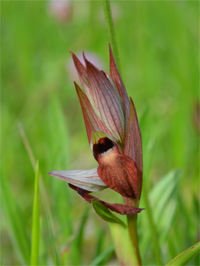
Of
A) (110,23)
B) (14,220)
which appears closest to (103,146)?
(110,23)

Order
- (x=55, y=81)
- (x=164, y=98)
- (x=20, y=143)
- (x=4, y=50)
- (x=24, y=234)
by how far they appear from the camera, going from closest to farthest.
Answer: (x=24, y=234) < (x=20, y=143) < (x=164, y=98) < (x=55, y=81) < (x=4, y=50)

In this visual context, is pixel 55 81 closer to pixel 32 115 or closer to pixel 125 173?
pixel 32 115

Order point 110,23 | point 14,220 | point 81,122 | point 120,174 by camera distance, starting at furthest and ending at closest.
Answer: point 81,122, point 14,220, point 110,23, point 120,174

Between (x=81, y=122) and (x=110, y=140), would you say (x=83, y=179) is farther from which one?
(x=81, y=122)

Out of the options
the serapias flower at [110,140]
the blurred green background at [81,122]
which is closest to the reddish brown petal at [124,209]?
the serapias flower at [110,140]

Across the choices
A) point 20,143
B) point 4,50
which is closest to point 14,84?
point 4,50

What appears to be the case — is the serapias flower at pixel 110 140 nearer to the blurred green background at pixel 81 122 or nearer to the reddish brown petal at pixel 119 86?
the reddish brown petal at pixel 119 86
